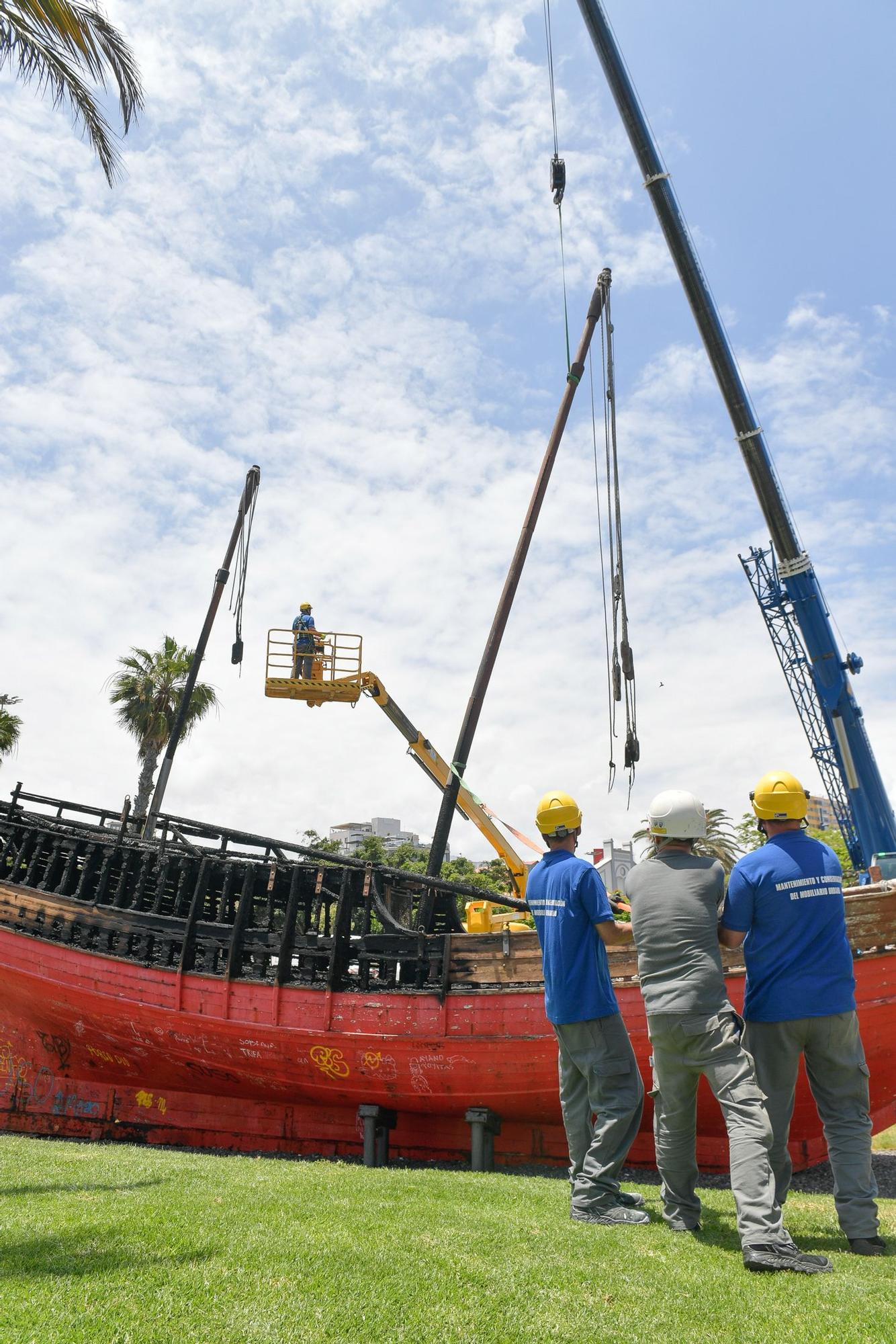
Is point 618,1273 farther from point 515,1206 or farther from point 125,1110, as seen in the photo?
point 125,1110

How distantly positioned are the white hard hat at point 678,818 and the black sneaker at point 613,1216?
192 cm

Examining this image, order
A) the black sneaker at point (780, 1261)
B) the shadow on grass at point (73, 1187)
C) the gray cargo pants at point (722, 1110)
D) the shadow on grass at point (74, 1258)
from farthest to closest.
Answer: the shadow on grass at point (73, 1187)
the gray cargo pants at point (722, 1110)
the black sneaker at point (780, 1261)
the shadow on grass at point (74, 1258)

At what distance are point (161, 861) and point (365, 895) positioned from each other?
2.98 m

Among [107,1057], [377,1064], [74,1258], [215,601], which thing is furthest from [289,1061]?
[215,601]

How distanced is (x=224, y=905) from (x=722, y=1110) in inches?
291

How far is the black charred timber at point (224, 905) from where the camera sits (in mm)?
8898

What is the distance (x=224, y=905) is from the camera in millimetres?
Result: 10172

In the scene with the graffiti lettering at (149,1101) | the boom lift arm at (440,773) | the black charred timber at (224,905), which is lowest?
the graffiti lettering at (149,1101)

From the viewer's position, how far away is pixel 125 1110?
32.4 ft

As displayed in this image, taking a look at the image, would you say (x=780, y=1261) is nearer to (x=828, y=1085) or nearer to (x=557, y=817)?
(x=828, y=1085)

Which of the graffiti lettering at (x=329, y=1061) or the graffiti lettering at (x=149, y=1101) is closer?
the graffiti lettering at (x=329, y=1061)

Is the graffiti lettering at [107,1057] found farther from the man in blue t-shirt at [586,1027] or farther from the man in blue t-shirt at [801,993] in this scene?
the man in blue t-shirt at [801,993]

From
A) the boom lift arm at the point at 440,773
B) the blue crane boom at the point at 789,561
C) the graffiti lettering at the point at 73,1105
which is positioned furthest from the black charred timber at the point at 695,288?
the graffiti lettering at the point at 73,1105

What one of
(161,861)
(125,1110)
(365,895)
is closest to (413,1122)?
(365,895)
